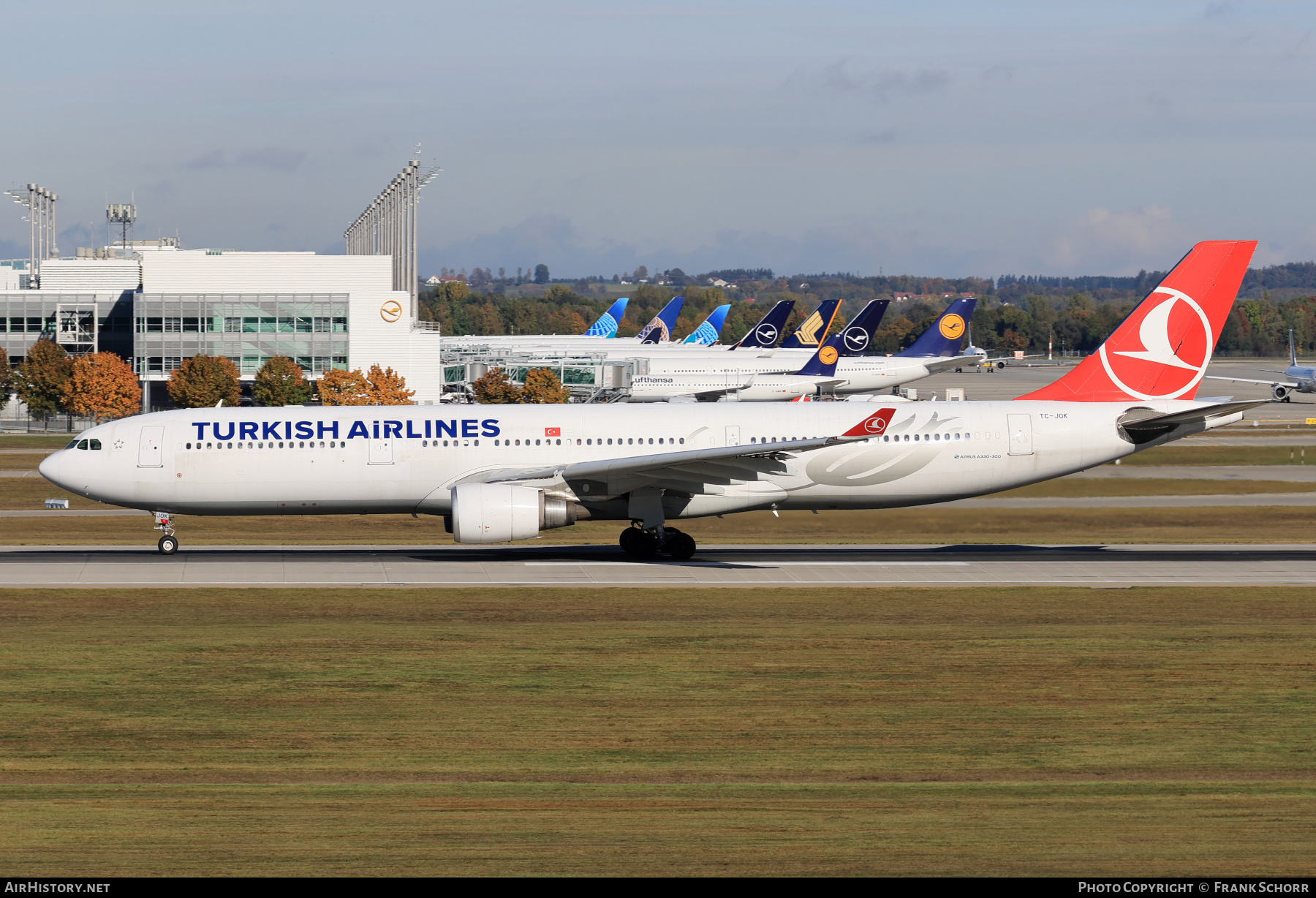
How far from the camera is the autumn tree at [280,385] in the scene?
4075 inches

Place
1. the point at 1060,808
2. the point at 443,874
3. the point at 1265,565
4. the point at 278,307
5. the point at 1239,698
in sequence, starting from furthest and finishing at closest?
1. the point at 278,307
2. the point at 1265,565
3. the point at 1239,698
4. the point at 1060,808
5. the point at 443,874

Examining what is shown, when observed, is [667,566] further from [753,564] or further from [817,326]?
[817,326]

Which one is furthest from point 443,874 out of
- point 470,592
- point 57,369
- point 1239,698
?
point 57,369

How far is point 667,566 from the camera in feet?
116

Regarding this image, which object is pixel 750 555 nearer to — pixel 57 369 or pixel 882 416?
pixel 882 416

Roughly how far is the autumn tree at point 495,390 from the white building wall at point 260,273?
2058 cm

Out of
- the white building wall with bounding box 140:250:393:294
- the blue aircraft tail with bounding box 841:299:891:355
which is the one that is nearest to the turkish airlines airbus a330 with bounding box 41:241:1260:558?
the blue aircraft tail with bounding box 841:299:891:355

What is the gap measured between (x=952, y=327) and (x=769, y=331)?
3952 cm

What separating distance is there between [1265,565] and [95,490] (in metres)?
32.2

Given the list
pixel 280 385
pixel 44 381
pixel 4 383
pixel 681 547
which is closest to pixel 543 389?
pixel 280 385

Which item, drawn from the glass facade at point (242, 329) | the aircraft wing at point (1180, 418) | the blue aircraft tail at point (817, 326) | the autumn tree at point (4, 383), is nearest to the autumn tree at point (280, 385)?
the glass facade at point (242, 329)

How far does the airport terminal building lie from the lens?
118 m

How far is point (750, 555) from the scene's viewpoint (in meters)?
38.0

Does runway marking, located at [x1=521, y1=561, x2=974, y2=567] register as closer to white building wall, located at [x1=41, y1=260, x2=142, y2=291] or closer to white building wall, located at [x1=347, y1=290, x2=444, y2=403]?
white building wall, located at [x1=347, y1=290, x2=444, y2=403]
